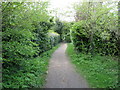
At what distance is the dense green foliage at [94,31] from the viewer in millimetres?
9211

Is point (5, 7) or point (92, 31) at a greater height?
point (5, 7)

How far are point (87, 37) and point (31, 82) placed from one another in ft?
25.8

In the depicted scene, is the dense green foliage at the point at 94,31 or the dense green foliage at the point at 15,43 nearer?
the dense green foliage at the point at 15,43

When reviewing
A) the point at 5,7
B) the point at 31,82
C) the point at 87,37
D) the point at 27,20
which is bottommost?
the point at 31,82

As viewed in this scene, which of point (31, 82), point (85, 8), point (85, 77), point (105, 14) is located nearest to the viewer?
point (31, 82)

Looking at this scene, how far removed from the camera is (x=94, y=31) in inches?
406

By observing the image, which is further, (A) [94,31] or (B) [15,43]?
(A) [94,31]

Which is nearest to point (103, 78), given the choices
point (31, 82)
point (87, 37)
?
point (31, 82)

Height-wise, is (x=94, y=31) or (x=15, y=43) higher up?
(x=15, y=43)

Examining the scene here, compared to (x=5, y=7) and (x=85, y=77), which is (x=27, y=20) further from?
(x=85, y=77)

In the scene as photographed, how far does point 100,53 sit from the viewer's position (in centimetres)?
1107

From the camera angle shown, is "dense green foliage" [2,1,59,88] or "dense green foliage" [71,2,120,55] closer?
"dense green foliage" [2,1,59,88]

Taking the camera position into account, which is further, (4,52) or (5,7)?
(4,52)

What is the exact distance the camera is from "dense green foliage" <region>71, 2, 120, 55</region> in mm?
9211
